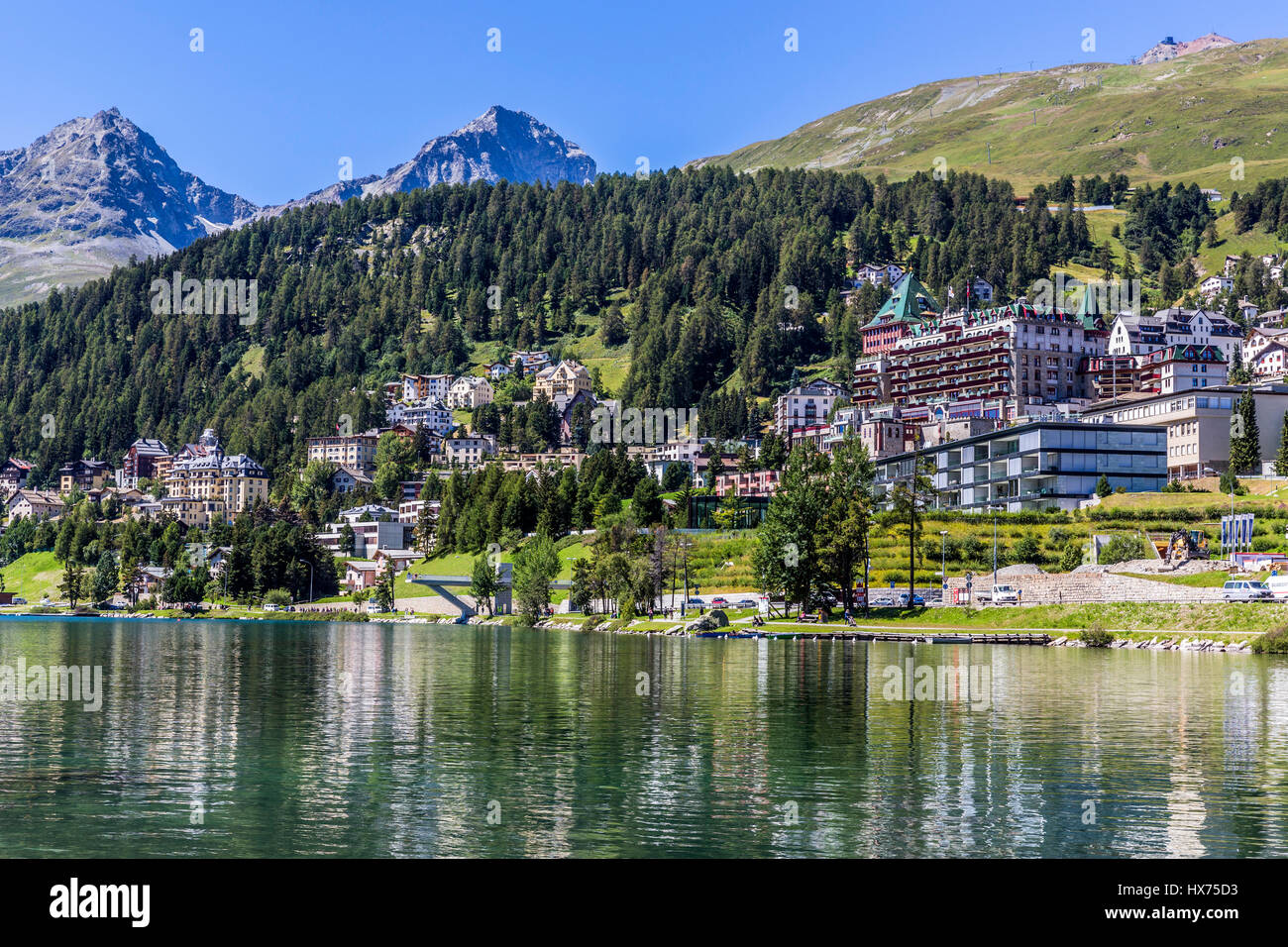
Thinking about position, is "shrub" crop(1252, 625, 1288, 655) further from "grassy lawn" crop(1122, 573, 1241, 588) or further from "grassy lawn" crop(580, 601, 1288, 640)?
"grassy lawn" crop(1122, 573, 1241, 588)

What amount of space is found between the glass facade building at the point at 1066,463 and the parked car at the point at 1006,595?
1757 inches

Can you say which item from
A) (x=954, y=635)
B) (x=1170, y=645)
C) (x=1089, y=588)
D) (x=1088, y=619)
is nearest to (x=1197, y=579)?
(x=1089, y=588)

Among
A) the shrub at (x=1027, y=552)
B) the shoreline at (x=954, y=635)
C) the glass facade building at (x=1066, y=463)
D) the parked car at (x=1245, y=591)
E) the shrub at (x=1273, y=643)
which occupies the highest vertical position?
the glass facade building at (x=1066, y=463)

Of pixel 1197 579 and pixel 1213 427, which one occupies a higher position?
pixel 1213 427

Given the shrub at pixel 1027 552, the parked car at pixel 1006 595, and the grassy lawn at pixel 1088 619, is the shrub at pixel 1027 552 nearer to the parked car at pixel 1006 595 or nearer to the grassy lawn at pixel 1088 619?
the parked car at pixel 1006 595

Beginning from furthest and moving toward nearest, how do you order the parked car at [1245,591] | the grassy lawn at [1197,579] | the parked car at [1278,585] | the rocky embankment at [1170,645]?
the grassy lawn at [1197,579] → the parked car at [1245,591] → the parked car at [1278,585] → the rocky embankment at [1170,645]

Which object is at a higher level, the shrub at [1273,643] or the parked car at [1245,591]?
the parked car at [1245,591]

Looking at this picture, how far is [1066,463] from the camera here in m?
174

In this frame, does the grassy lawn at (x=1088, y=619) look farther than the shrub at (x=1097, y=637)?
No

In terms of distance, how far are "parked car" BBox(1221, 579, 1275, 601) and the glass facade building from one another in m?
62.8

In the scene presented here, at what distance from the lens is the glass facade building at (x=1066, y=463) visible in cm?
17312

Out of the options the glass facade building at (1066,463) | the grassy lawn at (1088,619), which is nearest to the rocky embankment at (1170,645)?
the grassy lawn at (1088,619)

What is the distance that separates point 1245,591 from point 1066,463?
234ft

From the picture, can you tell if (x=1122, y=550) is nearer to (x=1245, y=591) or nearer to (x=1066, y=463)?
(x=1245, y=591)
